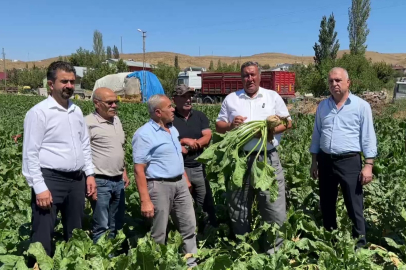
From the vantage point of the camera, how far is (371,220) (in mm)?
4840

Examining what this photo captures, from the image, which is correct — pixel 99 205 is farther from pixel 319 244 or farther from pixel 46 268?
pixel 319 244

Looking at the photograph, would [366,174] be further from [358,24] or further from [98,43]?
[98,43]

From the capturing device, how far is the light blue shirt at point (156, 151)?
11.8ft

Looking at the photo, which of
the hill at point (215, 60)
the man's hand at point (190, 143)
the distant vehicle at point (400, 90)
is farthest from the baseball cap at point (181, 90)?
the hill at point (215, 60)

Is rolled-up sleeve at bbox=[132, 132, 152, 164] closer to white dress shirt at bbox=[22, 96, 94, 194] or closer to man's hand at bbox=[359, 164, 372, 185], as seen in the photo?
white dress shirt at bbox=[22, 96, 94, 194]

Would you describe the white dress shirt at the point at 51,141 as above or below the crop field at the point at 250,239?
above

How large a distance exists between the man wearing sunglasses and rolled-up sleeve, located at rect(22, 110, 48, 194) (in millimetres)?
701

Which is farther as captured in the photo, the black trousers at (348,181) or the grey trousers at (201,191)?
the grey trousers at (201,191)

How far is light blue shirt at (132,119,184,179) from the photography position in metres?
3.58

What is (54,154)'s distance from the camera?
10.7ft

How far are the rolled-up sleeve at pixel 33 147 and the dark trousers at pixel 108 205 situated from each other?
0.74 meters

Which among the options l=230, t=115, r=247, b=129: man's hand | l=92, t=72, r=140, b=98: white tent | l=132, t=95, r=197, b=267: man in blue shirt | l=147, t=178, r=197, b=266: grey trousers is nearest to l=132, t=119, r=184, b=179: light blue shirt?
l=132, t=95, r=197, b=267: man in blue shirt

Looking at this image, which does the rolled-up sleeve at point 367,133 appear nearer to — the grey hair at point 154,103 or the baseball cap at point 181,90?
the baseball cap at point 181,90

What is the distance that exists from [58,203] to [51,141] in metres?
0.55
